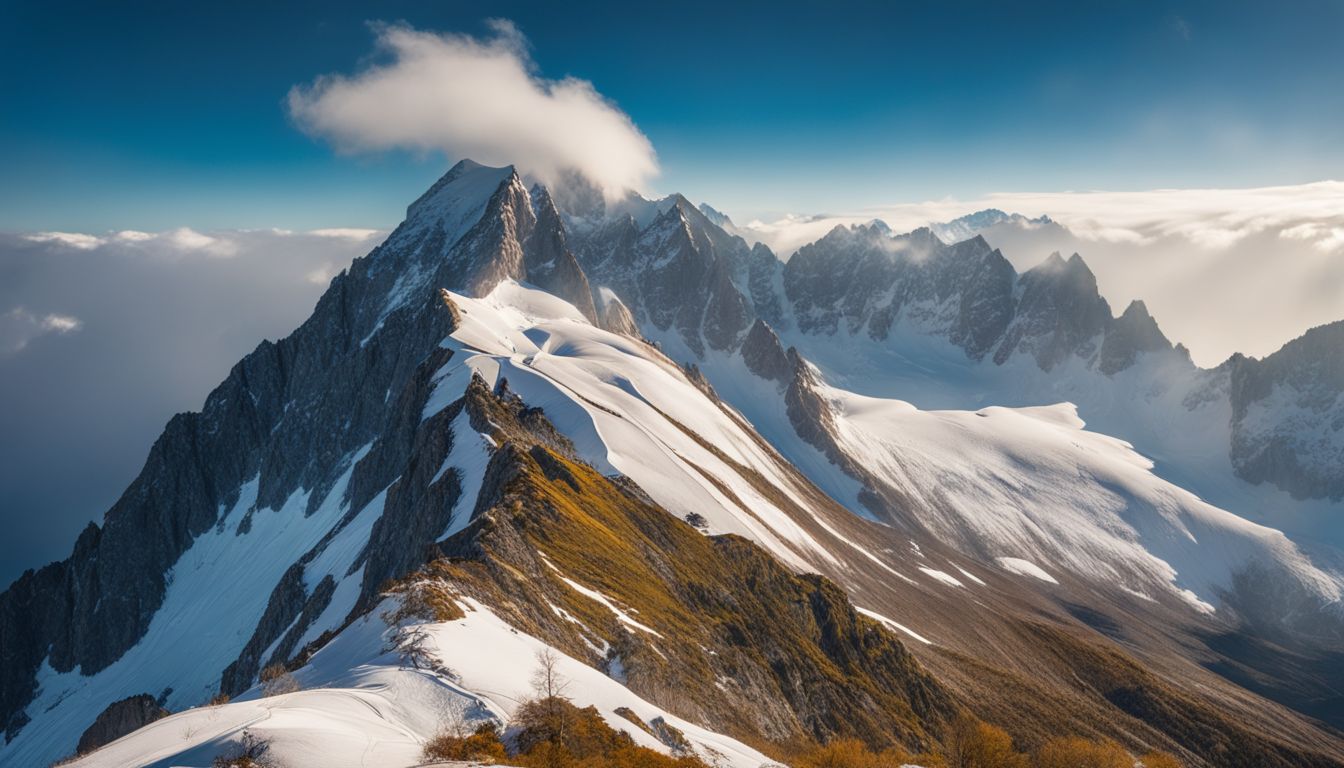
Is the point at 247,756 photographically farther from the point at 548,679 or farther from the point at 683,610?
the point at 683,610

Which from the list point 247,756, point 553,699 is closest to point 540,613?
point 553,699

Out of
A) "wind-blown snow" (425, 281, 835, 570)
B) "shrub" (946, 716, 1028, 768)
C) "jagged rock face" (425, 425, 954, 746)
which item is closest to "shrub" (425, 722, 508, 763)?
"jagged rock face" (425, 425, 954, 746)

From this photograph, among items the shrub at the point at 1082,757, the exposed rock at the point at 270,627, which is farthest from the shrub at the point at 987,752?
the exposed rock at the point at 270,627

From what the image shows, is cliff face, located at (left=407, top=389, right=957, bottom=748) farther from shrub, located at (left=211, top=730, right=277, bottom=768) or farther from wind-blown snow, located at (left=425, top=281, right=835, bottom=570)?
shrub, located at (left=211, top=730, right=277, bottom=768)

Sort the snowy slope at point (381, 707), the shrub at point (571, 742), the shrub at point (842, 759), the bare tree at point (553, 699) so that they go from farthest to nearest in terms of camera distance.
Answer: the shrub at point (842, 759), the bare tree at point (553, 699), the shrub at point (571, 742), the snowy slope at point (381, 707)

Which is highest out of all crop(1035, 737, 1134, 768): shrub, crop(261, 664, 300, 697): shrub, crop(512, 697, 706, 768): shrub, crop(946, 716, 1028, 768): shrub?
crop(261, 664, 300, 697): shrub

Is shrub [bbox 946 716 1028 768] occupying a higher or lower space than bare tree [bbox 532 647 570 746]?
lower

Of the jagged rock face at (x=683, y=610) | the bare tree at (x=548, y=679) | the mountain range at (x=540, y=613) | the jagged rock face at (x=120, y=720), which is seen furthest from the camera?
the jagged rock face at (x=120, y=720)

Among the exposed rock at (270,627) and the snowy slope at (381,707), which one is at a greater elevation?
the snowy slope at (381,707)

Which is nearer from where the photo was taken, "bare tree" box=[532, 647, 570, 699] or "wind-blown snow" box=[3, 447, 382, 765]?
"bare tree" box=[532, 647, 570, 699]

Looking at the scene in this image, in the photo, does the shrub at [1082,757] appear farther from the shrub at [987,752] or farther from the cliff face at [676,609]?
the cliff face at [676,609]

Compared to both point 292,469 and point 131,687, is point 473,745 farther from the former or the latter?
point 292,469
